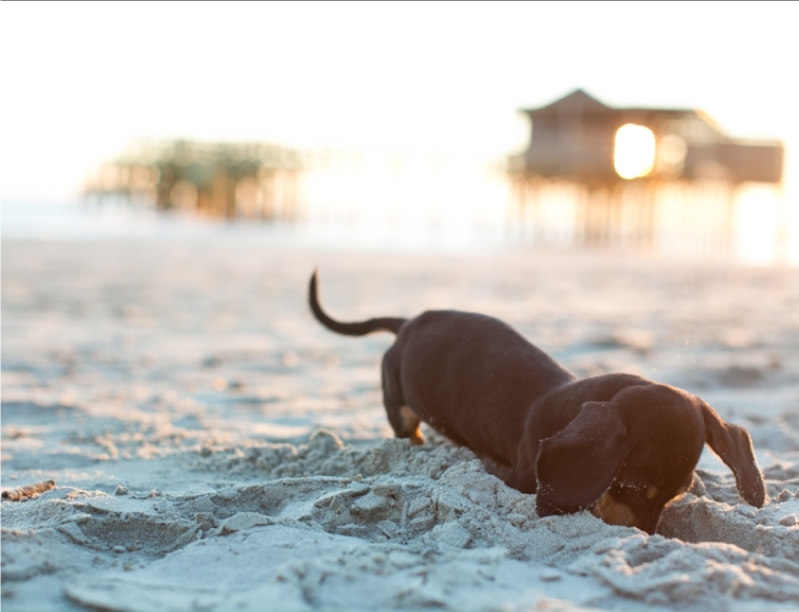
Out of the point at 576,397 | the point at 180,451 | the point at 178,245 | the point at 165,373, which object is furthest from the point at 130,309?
the point at 178,245

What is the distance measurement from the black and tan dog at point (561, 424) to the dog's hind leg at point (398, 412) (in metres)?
0.02

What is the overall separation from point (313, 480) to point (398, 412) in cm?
91

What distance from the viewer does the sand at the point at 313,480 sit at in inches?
93.7

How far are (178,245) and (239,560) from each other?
823 inches

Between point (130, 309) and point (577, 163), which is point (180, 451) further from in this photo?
point (577, 163)

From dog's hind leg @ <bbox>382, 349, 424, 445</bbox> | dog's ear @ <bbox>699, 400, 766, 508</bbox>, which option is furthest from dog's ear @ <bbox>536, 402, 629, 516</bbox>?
dog's hind leg @ <bbox>382, 349, 424, 445</bbox>

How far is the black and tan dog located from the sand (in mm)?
133

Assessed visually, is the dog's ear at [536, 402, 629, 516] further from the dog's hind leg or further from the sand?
the dog's hind leg

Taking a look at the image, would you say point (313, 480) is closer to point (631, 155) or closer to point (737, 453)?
point (737, 453)

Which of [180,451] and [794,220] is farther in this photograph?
[794,220]

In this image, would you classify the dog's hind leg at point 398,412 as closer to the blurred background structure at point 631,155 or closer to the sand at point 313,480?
the sand at point 313,480

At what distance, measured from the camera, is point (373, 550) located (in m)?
2.59

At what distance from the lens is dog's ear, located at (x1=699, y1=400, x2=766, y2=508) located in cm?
311

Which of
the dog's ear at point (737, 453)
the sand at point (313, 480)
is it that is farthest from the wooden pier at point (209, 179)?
the dog's ear at point (737, 453)
